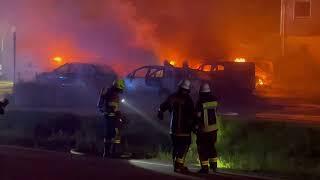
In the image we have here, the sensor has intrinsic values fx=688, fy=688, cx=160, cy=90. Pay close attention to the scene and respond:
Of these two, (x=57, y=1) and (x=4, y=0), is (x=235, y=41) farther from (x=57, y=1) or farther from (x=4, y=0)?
(x=4, y=0)

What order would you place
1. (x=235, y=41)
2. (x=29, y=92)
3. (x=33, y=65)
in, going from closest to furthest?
(x=29, y=92) < (x=33, y=65) < (x=235, y=41)

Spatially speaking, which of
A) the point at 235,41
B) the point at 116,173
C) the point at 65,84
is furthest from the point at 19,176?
the point at 235,41

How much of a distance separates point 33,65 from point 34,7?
4173mm

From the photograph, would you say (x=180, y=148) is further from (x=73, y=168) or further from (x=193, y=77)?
(x=193, y=77)

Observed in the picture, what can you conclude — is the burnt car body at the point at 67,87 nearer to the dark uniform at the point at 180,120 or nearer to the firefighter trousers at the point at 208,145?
the dark uniform at the point at 180,120

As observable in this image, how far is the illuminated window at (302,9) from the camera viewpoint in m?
40.7

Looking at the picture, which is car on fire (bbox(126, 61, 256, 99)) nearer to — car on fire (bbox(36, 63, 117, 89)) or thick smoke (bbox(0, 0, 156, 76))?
car on fire (bbox(36, 63, 117, 89))

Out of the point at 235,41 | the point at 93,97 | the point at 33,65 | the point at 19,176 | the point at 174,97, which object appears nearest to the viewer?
the point at 19,176

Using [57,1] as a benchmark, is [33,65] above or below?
below

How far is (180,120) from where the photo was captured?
10.9 meters

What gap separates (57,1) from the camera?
41.7 m

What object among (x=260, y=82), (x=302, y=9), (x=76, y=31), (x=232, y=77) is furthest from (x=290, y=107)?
(x=76, y=31)

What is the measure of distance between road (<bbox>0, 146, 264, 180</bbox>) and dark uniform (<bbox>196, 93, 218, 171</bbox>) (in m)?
0.47

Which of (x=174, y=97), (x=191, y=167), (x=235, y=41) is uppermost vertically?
(x=235, y=41)
